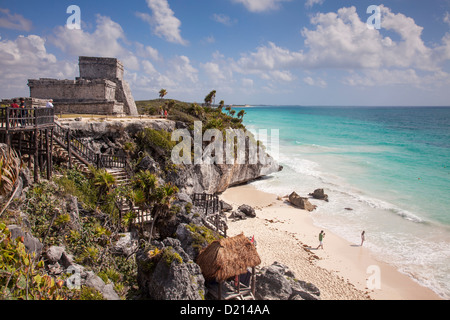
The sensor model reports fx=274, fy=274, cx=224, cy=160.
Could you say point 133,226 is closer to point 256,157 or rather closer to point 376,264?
point 376,264

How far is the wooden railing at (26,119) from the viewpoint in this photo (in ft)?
32.6

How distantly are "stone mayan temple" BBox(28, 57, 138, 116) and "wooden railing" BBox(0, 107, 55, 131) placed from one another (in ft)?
35.0

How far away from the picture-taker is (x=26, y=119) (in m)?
11.1

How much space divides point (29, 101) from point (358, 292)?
19324 mm

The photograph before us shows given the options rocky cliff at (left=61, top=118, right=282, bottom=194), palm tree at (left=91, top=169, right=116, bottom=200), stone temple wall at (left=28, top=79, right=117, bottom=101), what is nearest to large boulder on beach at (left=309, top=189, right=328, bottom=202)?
rocky cliff at (left=61, top=118, right=282, bottom=194)

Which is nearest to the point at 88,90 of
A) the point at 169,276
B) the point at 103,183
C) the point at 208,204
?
the point at 103,183

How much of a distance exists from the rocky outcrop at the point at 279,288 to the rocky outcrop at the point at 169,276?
8.31 feet

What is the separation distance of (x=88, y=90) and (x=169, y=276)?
66.0 feet

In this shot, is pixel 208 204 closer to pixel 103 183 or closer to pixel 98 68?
pixel 103 183

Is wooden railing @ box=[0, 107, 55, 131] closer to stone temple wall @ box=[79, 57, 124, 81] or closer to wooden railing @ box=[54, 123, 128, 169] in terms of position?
wooden railing @ box=[54, 123, 128, 169]

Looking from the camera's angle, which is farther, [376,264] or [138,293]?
[376,264]

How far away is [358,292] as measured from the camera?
1207 centimetres
